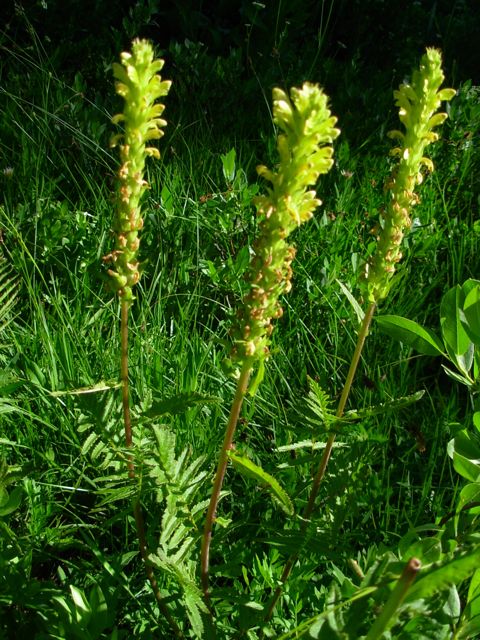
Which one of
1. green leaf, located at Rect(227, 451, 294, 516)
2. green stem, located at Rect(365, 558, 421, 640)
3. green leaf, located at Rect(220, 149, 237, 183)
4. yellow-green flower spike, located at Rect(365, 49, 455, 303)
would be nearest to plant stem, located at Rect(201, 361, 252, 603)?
green leaf, located at Rect(227, 451, 294, 516)

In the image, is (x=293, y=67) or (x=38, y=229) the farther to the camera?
(x=293, y=67)

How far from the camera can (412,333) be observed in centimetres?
145

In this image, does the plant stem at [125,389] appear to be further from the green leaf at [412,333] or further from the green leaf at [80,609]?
the green leaf at [412,333]

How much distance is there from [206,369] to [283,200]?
1.21m

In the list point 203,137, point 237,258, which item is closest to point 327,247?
point 237,258

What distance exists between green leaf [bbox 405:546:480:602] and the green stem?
1.0 inches

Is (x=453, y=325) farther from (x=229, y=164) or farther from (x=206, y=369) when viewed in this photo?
(x=229, y=164)

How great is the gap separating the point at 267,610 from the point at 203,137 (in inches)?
88.5

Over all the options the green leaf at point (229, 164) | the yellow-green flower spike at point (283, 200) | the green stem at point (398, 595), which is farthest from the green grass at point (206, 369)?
the green stem at point (398, 595)

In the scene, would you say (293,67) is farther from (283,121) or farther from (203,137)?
(283,121)

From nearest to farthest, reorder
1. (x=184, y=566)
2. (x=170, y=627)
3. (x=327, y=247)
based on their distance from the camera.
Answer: (x=184, y=566)
(x=170, y=627)
(x=327, y=247)

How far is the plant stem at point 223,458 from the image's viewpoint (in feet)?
3.93

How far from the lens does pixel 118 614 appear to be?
5.38 ft

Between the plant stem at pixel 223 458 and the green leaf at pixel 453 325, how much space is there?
1.41 ft
